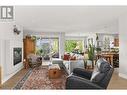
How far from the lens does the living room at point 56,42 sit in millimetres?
5593

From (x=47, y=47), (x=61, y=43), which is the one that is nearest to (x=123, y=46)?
(x=61, y=43)

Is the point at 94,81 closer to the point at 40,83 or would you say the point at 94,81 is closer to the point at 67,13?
the point at 40,83

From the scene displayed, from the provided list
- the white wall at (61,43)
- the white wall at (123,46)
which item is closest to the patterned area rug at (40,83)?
the white wall at (123,46)

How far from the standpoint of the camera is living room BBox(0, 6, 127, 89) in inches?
220

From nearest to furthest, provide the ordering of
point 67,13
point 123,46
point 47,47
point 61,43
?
point 67,13 → point 123,46 → point 61,43 → point 47,47

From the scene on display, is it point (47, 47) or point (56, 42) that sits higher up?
point (56, 42)

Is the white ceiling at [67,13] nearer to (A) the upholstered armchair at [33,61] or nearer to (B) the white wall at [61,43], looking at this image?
(A) the upholstered armchair at [33,61]

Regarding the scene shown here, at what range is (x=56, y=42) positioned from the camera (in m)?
13.7

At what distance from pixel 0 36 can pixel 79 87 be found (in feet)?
12.3

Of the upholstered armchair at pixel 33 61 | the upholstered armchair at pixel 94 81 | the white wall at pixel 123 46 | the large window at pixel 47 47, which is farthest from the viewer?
the large window at pixel 47 47

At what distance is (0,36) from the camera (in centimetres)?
601

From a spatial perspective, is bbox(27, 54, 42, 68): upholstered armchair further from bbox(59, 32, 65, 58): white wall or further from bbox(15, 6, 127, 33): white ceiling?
bbox(59, 32, 65, 58): white wall
